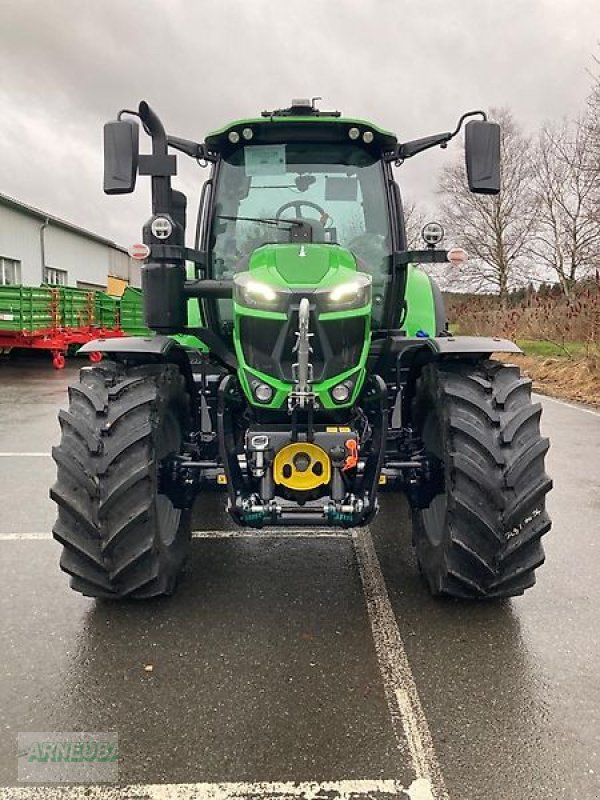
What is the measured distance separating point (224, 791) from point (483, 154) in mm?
3104

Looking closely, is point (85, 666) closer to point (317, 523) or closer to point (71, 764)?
point (71, 764)

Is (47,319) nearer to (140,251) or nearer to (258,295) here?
(140,251)

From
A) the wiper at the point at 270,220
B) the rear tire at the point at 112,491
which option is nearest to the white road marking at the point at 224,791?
the rear tire at the point at 112,491

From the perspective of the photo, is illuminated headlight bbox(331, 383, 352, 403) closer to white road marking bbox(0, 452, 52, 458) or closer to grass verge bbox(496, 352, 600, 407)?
white road marking bbox(0, 452, 52, 458)

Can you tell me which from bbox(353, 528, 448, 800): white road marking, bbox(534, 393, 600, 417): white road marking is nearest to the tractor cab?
bbox(353, 528, 448, 800): white road marking

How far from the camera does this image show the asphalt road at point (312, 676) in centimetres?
225

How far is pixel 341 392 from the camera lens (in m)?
3.29

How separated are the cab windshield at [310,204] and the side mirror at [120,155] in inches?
30.4

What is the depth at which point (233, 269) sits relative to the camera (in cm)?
410

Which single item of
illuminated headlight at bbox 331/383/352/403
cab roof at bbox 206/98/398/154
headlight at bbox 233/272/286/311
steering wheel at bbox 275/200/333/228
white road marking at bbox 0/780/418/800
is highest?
cab roof at bbox 206/98/398/154

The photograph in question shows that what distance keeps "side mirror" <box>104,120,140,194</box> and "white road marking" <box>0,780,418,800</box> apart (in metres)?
2.63

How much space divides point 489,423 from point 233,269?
1826 mm

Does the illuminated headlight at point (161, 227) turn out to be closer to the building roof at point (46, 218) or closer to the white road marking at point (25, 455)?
the white road marking at point (25, 455)

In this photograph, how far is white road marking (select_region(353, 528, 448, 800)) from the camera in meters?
2.22
